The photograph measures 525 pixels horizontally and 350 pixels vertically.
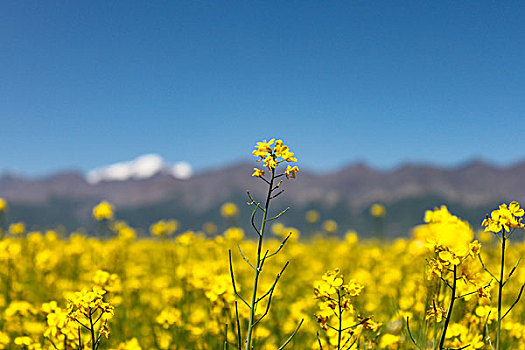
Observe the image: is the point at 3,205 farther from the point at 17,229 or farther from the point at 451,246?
the point at 451,246

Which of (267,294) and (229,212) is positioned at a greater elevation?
(229,212)

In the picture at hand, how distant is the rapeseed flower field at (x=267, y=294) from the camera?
180 cm

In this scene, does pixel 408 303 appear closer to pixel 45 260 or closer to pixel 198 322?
pixel 198 322

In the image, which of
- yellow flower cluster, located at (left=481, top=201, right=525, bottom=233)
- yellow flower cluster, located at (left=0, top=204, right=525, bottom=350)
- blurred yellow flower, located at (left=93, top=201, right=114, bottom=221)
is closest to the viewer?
yellow flower cluster, located at (left=481, top=201, right=525, bottom=233)

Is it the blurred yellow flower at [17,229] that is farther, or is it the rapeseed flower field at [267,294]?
the blurred yellow flower at [17,229]

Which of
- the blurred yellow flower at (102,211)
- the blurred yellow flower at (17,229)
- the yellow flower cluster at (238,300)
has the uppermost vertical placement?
the blurred yellow flower at (17,229)

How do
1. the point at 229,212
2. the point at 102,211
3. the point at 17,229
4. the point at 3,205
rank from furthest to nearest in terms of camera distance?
the point at 17,229
the point at 229,212
the point at 3,205
the point at 102,211

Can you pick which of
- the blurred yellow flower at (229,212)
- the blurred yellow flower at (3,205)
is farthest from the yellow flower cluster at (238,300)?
the blurred yellow flower at (3,205)

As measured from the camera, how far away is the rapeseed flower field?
5.90 feet

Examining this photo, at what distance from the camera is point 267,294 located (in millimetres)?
1730

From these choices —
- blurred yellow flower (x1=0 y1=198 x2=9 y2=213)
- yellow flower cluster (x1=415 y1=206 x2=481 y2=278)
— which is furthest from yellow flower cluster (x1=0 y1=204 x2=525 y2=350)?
blurred yellow flower (x1=0 y1=198 x2=9 y2=213)

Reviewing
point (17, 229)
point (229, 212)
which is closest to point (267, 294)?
point (229, 212)

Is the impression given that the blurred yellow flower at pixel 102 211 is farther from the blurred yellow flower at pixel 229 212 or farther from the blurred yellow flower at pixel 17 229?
the blurred yellow flower at pixel 17 229

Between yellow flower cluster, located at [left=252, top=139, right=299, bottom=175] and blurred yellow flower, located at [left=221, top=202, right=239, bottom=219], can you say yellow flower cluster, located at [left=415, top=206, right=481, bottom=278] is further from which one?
blurred yellow flower, located at [left=221, top=202, right=239, bottom=219]
